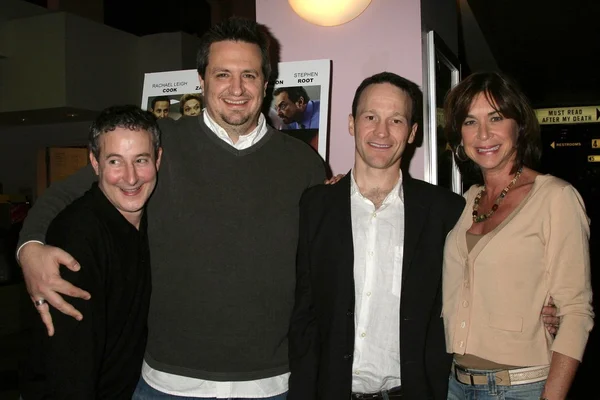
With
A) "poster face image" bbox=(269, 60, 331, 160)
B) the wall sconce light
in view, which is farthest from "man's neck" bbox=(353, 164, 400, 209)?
the wall sconce light

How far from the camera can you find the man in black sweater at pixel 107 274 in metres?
1.55

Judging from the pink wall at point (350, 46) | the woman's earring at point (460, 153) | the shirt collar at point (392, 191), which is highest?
the pink wall at point (350, 46)

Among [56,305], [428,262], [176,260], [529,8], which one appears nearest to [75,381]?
[56,305]

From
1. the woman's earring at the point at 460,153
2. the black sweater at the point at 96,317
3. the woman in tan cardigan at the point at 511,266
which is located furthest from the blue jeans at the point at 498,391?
the black sweater at the point at 96,317

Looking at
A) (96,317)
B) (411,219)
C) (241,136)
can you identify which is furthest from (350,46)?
(96,317)

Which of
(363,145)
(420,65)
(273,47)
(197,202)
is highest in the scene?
(273,47)

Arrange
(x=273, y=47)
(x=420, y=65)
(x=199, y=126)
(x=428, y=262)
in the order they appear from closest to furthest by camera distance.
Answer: (x=428, y=262) → (x=199, y=126) → (x=420, y=65) → (x=273, y=47)

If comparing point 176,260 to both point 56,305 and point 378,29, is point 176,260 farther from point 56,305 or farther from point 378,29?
point 378,29

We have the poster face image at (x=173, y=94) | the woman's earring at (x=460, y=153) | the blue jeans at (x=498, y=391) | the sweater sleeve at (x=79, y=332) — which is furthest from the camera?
the poster face image at (x=173, y=94)

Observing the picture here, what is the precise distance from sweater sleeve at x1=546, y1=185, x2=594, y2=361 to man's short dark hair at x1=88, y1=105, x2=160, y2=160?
140 centimetres

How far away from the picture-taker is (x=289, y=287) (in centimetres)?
193

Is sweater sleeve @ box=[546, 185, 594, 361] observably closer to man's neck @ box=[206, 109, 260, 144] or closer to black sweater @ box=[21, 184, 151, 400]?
man's neck @ box=[206, 109, 260, 144]

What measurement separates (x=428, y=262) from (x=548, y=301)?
41cm

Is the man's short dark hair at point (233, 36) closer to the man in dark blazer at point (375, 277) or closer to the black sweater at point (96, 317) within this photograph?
the man in dark blazer at point (375, 277)
